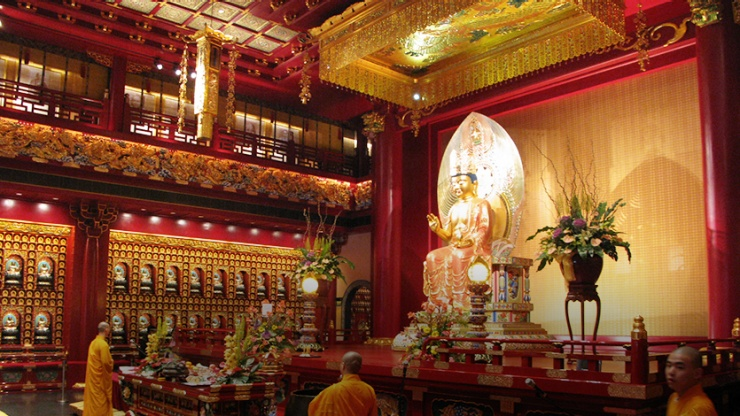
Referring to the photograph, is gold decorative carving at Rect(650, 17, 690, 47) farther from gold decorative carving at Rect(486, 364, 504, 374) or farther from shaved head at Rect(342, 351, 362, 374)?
shaved head at Rect(342, 351, 362, 374)

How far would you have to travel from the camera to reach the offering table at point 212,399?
4133mm

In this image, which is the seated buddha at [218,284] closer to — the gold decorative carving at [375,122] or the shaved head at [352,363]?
the gold decorative carving at [375,122]

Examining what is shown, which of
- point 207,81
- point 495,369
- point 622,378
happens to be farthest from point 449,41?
point 622,378

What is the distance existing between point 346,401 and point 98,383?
367 cm

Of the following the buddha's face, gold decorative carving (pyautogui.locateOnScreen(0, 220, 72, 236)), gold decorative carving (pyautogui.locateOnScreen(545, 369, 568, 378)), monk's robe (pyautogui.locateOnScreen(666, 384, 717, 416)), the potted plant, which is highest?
the buddha's face

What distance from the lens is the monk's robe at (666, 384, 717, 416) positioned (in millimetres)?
2537

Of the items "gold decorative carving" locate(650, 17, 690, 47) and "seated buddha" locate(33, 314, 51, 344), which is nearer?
"gold decorative carving" locate(650, 17, 690, 47)

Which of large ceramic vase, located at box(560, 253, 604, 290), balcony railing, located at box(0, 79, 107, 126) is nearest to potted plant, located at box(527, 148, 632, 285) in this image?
large ceramic vase, located at box(560, 253, 604, 290)

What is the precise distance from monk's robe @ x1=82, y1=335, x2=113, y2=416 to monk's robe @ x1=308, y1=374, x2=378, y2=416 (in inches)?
137

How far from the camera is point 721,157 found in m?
6.00

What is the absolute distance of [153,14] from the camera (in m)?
8.78

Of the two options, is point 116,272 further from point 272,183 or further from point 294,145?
point 294,145

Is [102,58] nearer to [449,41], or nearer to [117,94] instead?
[117,94]

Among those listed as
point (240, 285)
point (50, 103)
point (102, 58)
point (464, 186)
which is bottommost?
point (240, 285)
